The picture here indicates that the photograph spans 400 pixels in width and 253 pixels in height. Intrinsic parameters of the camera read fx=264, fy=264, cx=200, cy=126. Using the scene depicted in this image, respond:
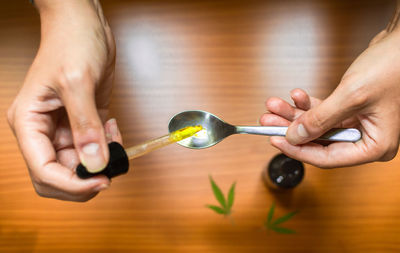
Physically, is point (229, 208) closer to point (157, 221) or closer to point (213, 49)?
point (157, 221)

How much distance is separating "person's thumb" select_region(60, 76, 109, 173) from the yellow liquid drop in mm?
178

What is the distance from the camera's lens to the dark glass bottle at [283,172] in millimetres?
812

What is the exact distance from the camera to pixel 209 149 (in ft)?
2.92

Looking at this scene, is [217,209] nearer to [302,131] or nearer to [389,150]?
[302,131]

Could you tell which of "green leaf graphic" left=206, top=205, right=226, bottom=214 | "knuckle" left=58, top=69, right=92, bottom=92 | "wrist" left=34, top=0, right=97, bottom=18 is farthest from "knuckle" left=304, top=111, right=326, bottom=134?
"wrist" left=34, top=0, right=97, bottom=18

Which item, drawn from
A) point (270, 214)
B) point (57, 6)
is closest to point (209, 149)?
point (270, 214)

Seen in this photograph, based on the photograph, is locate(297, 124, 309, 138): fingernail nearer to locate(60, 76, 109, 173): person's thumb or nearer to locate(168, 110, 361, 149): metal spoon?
locate(168, 110, 361, 149): metal spoon

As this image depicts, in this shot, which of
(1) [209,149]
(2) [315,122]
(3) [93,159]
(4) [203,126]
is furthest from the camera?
(1) [209,149]

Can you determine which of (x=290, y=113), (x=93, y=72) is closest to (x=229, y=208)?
(x=290, y=113)

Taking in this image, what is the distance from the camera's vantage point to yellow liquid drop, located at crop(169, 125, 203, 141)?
65 centimetres

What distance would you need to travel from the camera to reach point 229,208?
0.84 meters

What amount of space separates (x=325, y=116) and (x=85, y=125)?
510 mm

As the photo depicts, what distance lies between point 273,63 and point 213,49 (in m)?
0.23

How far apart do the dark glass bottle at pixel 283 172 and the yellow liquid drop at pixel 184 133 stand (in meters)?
0.27
